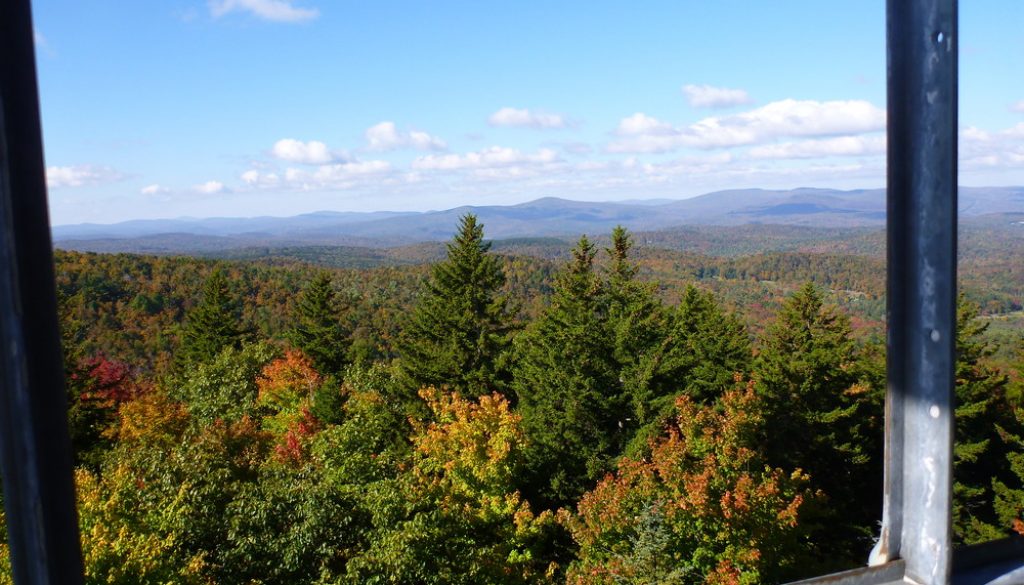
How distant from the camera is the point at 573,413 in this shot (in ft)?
62.6

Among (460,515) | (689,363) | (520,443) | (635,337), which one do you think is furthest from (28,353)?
(689,363)

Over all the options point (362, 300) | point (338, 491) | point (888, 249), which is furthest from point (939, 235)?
point (362, 300)

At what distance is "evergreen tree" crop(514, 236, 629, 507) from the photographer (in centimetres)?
1908

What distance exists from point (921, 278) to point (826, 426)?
20052 mm

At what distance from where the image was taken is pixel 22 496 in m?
0.82

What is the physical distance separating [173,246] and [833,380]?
508 feet

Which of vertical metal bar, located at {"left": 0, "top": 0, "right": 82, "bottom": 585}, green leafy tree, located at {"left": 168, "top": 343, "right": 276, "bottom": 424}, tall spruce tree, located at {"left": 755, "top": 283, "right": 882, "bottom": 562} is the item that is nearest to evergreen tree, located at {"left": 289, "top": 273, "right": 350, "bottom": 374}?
green leafy tree, located at {"left": 168, "top": 343, "right": 276, "bottom": 424}

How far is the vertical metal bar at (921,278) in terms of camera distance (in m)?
1.04

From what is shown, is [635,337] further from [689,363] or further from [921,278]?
[921,278]

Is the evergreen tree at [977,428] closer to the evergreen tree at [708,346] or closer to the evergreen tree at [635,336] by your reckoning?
the evergreen tree at [708,346]

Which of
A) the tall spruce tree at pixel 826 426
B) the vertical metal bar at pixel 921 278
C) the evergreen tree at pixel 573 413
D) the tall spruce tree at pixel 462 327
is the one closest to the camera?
the vertical metal bar at pixel 921 278

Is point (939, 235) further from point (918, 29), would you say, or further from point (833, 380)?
point (833, 380)

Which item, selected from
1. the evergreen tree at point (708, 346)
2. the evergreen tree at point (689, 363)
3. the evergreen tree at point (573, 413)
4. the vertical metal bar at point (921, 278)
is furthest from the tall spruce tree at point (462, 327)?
the vertical metal bar at point (921, 278)

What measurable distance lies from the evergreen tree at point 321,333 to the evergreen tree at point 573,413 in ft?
37.7
